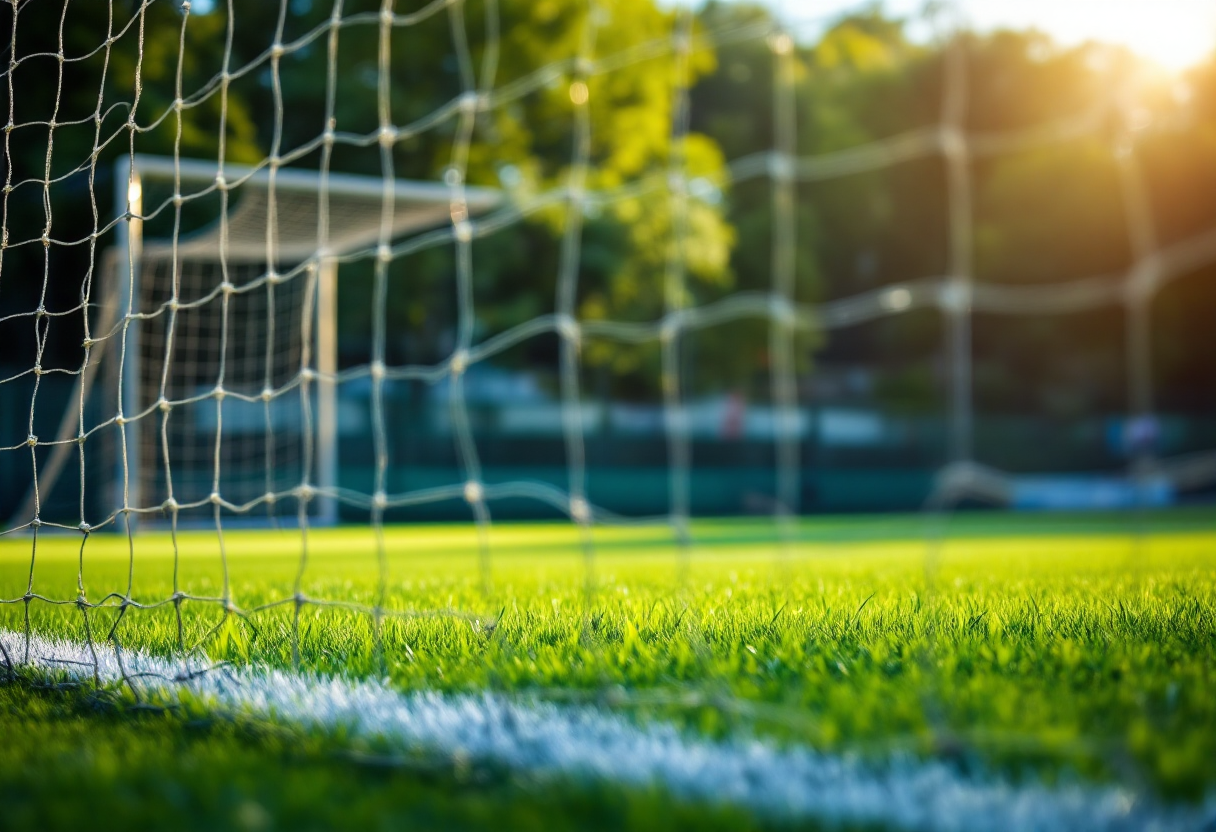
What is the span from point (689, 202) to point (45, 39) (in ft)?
27.8

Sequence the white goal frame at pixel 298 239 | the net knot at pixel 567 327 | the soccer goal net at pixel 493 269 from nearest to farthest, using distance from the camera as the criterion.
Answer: the net knot at pixel 567 327, the white goal frame at pixel 298 239, the soccer goal net at pixel 493 269

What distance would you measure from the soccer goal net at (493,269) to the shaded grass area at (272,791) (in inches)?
234

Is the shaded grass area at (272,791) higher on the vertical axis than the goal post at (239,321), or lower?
lower

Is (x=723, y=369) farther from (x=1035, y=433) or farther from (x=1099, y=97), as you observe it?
(x=1099, y=97)

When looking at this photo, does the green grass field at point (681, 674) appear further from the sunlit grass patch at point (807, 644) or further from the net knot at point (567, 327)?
the net knot at point (567, 327)

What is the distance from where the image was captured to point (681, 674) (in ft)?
6.62

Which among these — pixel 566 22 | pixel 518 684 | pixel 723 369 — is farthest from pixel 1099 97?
pixel 518 684

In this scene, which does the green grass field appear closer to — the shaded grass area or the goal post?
the shaded grass area

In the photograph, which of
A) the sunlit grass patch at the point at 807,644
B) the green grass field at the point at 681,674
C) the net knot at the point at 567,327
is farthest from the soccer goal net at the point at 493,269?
the net knot at the point at 567,327

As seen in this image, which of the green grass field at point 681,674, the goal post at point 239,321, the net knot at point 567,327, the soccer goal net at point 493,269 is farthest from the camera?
the soccer goal net at point 493,269

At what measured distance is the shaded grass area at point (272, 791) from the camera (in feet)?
4.22

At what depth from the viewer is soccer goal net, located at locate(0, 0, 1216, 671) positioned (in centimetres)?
1029

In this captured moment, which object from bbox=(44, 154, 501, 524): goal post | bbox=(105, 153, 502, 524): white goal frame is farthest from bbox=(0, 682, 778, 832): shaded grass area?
bbox=(44, 154, 501, 524): goal post

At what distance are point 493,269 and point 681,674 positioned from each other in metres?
13.5
